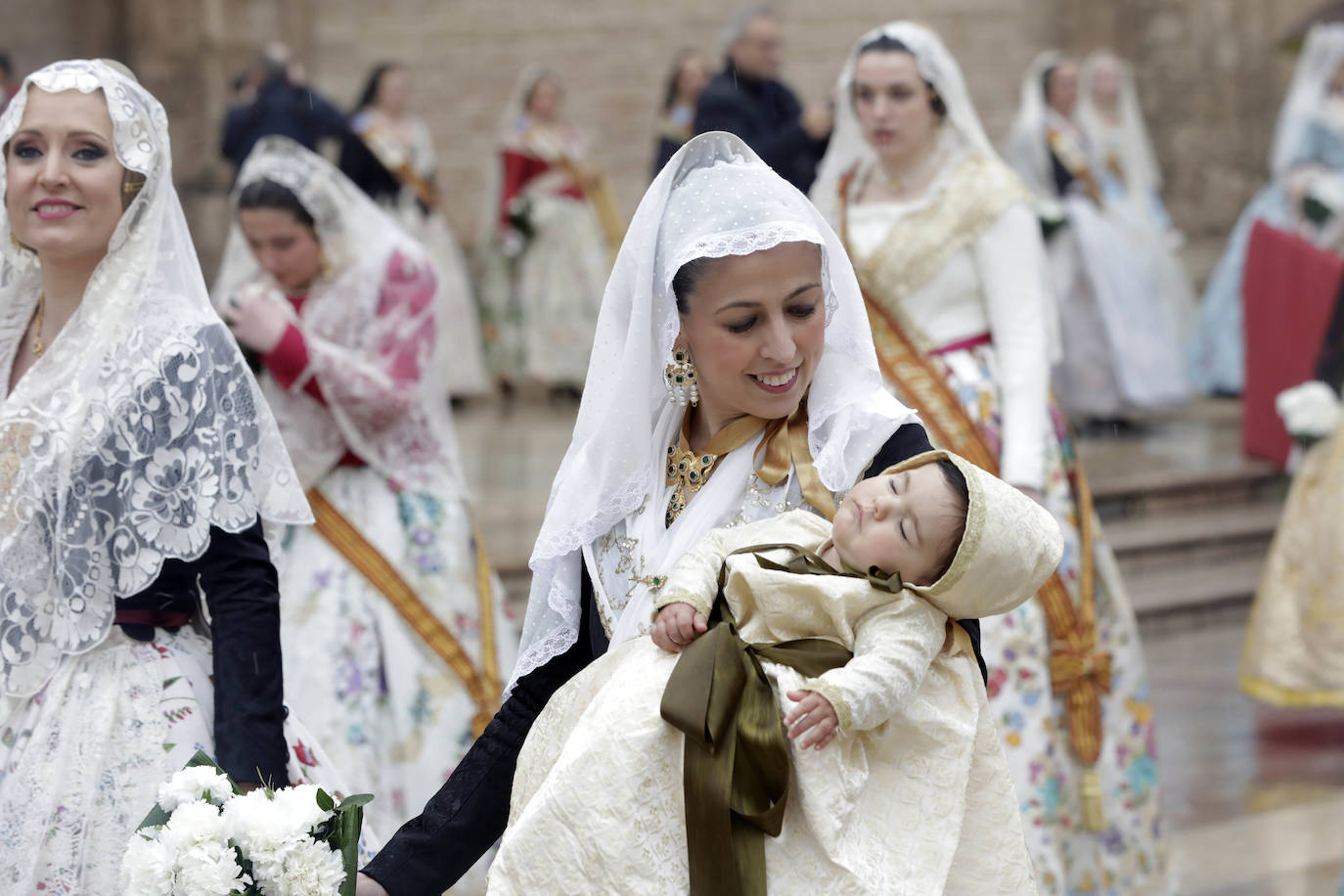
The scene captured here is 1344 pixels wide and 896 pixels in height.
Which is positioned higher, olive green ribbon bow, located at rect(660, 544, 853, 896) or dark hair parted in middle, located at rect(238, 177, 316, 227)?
dark hair parted in middle, located at rect(238, 177, 316, 227)

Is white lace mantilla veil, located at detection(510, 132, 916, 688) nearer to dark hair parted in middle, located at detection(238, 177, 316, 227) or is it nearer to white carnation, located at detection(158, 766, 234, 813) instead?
white carnation, located at detection(158, 766, 234, 813)

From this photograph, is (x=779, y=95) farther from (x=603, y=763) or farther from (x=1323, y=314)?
(x=603, y=763)

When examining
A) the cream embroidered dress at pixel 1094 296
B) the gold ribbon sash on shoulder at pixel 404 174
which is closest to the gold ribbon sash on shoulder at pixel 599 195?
the gold ribbon sash on shoulder at pixel 404 174

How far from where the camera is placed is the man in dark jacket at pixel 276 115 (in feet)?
31.3

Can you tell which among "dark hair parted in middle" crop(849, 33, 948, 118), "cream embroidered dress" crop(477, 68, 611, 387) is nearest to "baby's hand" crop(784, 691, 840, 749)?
"dark hair parted in middle" crop(849, 33, 948, 118)

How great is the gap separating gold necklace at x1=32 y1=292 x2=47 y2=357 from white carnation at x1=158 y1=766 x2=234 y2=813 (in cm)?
105

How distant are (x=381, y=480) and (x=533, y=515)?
2.83m

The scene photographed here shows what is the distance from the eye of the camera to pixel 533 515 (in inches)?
296

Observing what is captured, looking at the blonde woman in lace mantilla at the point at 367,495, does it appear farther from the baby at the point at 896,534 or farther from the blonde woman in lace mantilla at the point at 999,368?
the baby at the point at 896,534

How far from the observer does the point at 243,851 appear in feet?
6.64

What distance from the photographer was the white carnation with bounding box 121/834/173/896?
6.52 feet

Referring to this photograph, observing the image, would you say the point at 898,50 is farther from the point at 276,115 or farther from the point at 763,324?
the point at 276,115

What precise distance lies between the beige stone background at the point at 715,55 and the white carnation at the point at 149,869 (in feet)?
38.2

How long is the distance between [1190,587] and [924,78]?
440 centimetres
